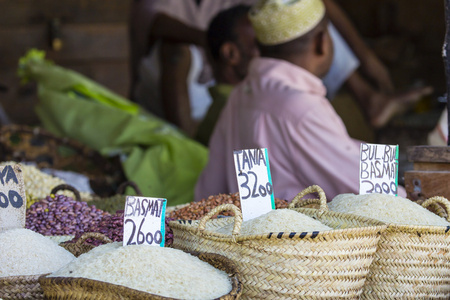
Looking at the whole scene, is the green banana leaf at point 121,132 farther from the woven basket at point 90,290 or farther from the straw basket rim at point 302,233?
the woven basket at point 90,290

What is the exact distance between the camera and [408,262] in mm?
1270

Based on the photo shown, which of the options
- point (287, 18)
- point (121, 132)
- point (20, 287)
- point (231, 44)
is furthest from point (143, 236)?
point (121, 132)

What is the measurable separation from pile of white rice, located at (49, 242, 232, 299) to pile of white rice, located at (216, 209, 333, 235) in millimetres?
114

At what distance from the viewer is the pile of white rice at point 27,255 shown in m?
1.15

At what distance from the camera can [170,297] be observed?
101cm

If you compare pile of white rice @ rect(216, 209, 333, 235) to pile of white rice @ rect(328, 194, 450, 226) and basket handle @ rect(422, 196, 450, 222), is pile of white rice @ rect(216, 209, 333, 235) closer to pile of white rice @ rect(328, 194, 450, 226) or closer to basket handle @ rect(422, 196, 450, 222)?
pile of white rice @ rect(328, 194, 450, 226)

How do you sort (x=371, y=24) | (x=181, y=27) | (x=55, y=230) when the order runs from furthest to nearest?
(x=371, y=24) < (x=181, y=27) < (x=55, y=230)

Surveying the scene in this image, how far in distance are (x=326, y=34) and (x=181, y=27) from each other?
159 centimetres

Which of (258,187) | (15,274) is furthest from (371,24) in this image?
(15,274)

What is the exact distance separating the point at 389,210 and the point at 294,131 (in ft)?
2.94

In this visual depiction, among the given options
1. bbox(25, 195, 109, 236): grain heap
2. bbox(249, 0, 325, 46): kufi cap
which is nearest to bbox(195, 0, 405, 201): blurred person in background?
bbox(249, 0, 325, 46): kufi cap

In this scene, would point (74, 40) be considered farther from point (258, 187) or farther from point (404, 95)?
point (258, 187)

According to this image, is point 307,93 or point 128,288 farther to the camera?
point 307,93

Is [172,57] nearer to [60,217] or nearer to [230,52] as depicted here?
[230,52]
